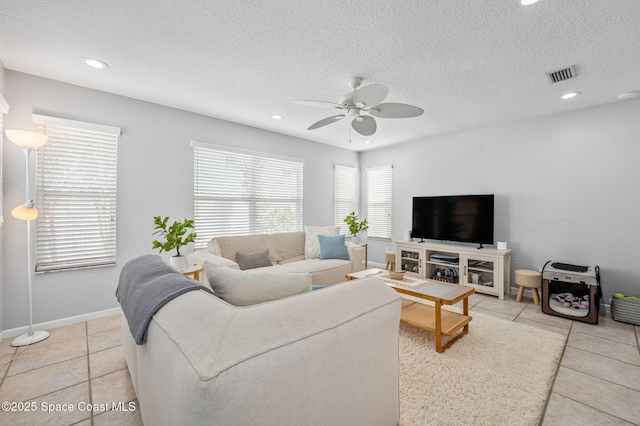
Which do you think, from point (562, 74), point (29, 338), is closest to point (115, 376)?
point (29, 338)

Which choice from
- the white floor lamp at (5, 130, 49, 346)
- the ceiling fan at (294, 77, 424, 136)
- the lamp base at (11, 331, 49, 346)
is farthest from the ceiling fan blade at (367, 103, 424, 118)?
the lamp base at (11, 331, 49, 346)

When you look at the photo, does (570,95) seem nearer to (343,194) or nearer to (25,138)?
(343,194)

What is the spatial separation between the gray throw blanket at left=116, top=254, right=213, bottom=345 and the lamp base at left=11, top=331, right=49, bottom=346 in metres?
1.88

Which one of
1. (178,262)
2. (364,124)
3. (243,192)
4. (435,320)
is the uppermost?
(364,124)

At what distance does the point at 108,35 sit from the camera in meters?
2.04

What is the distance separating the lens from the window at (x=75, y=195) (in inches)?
108

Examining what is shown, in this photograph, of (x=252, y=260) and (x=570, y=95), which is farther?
(x=252, y=260)

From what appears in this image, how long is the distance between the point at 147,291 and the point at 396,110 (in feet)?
7.85

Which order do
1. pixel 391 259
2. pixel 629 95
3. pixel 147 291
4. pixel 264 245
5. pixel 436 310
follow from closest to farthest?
pixel 147 291 → pixel 436 310 → pixel 629 95 → pixel 264 245 → pixel 391 259

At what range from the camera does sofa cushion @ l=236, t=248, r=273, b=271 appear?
346 cm

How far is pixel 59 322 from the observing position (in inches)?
111

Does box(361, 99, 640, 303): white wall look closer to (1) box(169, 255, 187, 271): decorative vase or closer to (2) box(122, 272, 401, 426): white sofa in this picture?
(2) box(122, 272, 401, 426): white sofa

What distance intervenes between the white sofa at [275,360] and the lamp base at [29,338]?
2.30m

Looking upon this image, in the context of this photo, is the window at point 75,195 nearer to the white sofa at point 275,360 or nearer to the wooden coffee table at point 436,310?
the white sofa at point 275,360
